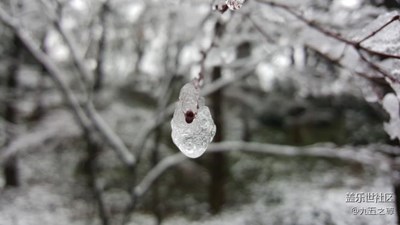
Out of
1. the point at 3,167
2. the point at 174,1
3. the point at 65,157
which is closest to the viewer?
the point at 174,1

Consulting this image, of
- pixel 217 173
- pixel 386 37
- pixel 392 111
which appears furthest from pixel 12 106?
pixel 386 37

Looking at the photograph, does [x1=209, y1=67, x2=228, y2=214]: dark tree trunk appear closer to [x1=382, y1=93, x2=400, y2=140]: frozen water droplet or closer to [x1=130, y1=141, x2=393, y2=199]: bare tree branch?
[x1=130, y1=141, x2=393, y2=199]: bare tree branch

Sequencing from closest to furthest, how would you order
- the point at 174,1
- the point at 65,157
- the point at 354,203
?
the point at 354,203 → the point at 174,1 → the point at 65,157

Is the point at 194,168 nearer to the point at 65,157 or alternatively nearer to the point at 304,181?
the point at 304,181

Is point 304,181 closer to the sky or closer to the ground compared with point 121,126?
closer to the ground

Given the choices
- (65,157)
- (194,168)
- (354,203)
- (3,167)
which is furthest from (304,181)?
(3,167)

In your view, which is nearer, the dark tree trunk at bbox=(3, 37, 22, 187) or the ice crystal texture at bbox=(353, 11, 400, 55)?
the ice crystal texture at bbox=(353, 11, 400, 55)

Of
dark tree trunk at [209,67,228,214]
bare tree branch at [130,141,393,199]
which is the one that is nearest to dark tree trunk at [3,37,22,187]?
dark tree trunk at [209,67,228,214]
